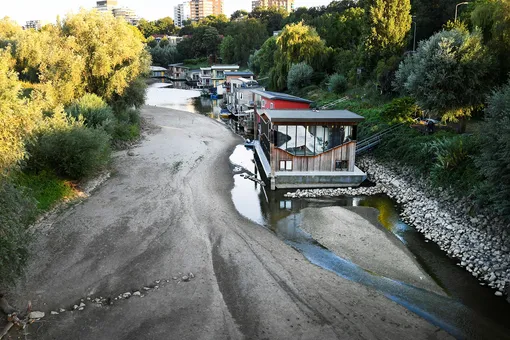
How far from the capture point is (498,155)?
13609 millimetres

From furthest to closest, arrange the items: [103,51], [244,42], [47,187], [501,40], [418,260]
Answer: [244,42] < [103,51] < [501,40] < [47,187] < [418,260]

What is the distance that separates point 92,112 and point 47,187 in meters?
8.55

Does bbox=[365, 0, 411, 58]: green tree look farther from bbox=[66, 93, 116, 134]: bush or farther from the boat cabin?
bbox=[66, 93, 116, 134]: bush

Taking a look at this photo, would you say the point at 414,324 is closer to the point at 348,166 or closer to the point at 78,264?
the point at 78,264

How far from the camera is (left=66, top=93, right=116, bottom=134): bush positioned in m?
26.1

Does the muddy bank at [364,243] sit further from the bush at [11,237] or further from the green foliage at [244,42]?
the green foliage at [244,42]

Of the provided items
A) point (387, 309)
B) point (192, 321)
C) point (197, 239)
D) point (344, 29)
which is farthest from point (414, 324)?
point (344, 29)

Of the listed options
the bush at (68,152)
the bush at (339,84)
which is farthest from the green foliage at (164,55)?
the bush at (68,152)

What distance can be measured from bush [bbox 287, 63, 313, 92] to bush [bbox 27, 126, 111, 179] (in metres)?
30.6

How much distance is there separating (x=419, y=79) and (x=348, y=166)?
6226 millimetres

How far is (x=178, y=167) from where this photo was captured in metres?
25.7

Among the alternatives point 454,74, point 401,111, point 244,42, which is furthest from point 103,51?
point 244,42

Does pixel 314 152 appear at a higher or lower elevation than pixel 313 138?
lower

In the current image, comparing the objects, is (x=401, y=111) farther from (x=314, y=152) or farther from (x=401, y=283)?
(x=401, y=283)
